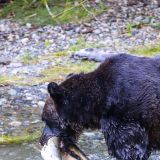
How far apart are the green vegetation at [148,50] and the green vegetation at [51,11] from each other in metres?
1.77

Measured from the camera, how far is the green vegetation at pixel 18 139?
716 cm

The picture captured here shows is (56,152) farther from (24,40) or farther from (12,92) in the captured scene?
(24,40)

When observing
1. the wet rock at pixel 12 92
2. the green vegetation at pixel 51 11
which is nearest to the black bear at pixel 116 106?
the wet rock at pixel 12 92

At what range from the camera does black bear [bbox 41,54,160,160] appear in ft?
17.4

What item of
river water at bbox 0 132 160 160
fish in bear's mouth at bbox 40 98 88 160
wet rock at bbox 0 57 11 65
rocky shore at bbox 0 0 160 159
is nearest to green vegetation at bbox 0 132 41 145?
river water at bbox 0 132 160 160

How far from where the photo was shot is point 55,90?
570 centimetres

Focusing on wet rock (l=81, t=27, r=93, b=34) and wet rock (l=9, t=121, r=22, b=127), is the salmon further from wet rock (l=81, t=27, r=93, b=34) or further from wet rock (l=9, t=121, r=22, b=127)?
wet rock (l=81, t=27, r=93, b=34)

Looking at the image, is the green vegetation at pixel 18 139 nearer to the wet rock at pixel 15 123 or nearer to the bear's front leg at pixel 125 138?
the wet rock at pixel 15 123

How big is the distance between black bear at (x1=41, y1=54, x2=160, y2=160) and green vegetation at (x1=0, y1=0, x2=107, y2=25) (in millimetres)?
6305

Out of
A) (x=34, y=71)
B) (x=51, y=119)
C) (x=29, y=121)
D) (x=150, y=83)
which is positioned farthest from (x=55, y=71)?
(x=150, y=83)

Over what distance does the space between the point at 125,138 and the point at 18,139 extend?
211 centimetres

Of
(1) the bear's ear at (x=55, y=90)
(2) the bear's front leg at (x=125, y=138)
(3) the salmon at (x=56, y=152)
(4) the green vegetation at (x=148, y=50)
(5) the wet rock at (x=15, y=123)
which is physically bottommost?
(4) the green vegetation at (x=148, y=50)

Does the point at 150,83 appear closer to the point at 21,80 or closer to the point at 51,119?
the point at 51,119

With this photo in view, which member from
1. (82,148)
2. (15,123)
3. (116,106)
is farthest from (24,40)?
(116,106)
